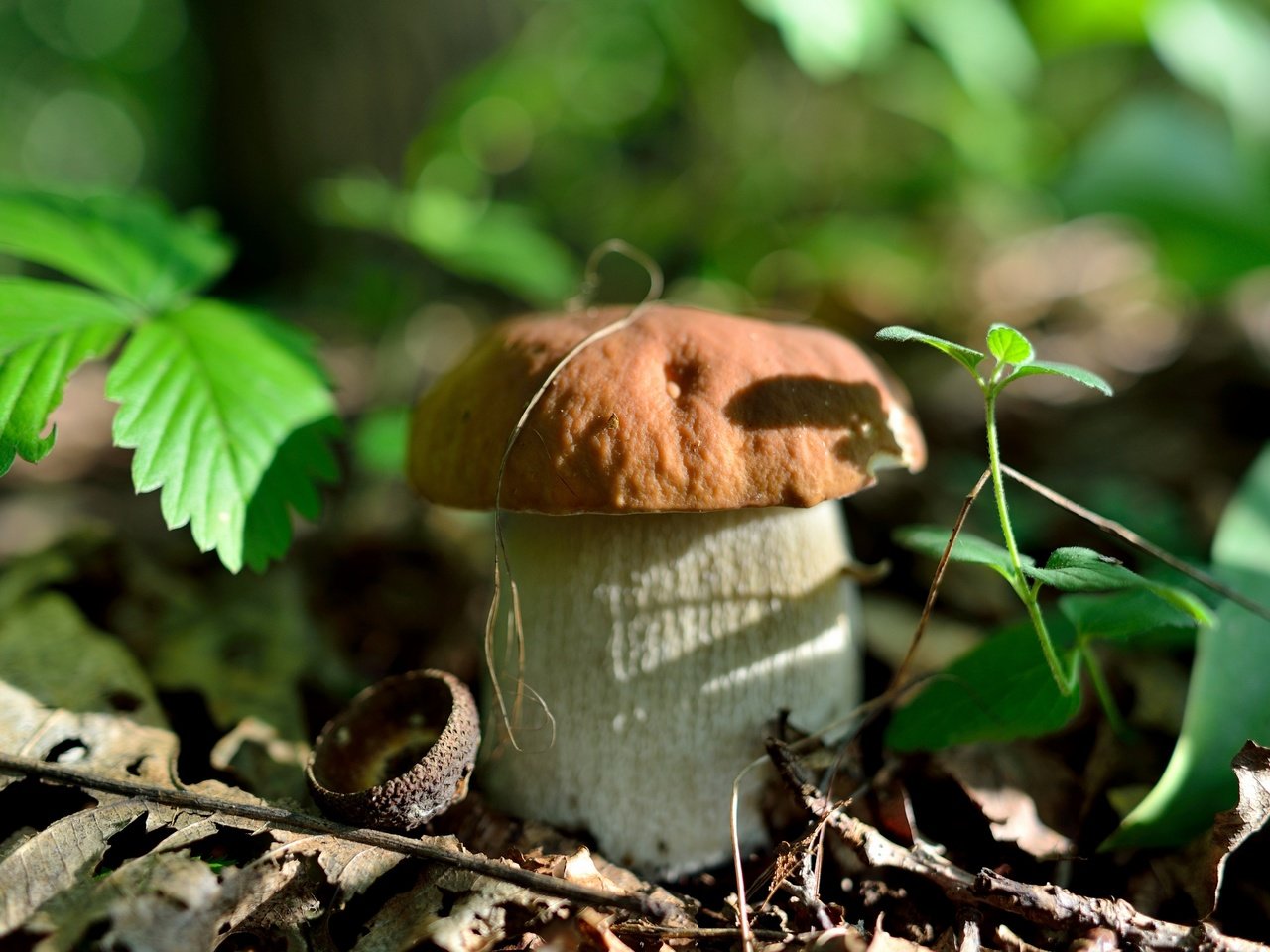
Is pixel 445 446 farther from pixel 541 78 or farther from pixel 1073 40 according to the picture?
pixel 1073 40

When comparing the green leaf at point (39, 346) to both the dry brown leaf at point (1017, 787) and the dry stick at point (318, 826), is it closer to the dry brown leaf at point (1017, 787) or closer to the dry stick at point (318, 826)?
the dry stick at point (318, 826)

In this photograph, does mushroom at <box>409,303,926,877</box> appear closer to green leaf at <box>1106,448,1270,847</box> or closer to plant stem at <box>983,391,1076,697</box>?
plant stem at <box>983,391,1076,697</box>

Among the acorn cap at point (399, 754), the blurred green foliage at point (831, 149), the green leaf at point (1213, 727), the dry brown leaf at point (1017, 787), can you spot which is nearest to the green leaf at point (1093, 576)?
the green leaf at point (1213, 727)

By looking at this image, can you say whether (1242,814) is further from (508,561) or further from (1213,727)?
(508,561)

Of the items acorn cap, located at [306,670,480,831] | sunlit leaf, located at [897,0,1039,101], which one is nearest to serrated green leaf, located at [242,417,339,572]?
acorn cap, located at [306,670,480,831]

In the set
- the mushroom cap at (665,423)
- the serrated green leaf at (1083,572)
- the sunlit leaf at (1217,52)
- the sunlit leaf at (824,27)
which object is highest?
the sunlit leaf at (1217,52)

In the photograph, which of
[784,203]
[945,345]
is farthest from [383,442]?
[784,203]
